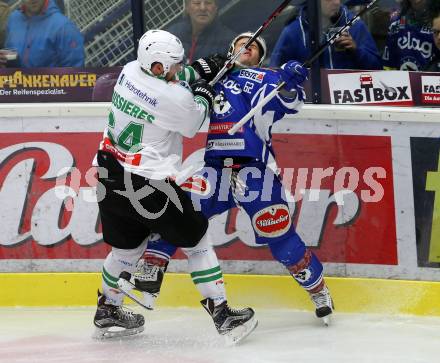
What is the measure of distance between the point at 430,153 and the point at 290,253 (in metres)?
0.81

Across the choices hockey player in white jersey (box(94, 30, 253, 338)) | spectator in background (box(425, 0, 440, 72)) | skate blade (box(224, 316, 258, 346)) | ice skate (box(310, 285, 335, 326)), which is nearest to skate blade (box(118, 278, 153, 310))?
hockey player in white jersey (box(94, 30, 253, 338))

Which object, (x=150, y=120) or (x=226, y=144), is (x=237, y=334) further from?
(x=150, y=120)

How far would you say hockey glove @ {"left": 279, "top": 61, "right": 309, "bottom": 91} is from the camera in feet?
15.1

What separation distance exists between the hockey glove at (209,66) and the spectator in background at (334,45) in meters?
0.56

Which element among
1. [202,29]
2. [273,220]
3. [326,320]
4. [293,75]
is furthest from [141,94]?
[326,320]

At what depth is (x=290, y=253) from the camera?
481cm

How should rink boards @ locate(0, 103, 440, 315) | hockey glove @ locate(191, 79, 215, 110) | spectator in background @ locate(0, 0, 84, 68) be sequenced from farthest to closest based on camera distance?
spectator in background @ locate(0, 0, 84, 68), rink boards @ locate(0, 103, 440, 315), hockey glove @ locate(191, 79, 215, 110)

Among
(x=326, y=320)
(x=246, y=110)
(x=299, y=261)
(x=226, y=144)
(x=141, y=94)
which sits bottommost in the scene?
(x=326, y=320)

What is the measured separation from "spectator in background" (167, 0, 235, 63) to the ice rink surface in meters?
1.28

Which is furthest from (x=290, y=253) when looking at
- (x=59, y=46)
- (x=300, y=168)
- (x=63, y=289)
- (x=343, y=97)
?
(x=59, y=46)

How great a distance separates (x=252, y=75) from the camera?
4754 millimetres

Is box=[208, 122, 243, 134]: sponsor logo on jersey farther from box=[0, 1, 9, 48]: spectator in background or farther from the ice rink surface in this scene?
box=[0, 1, 9, 48]: spectator in background

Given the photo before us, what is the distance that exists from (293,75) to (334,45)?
82cm

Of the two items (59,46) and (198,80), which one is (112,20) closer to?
(59,46)
